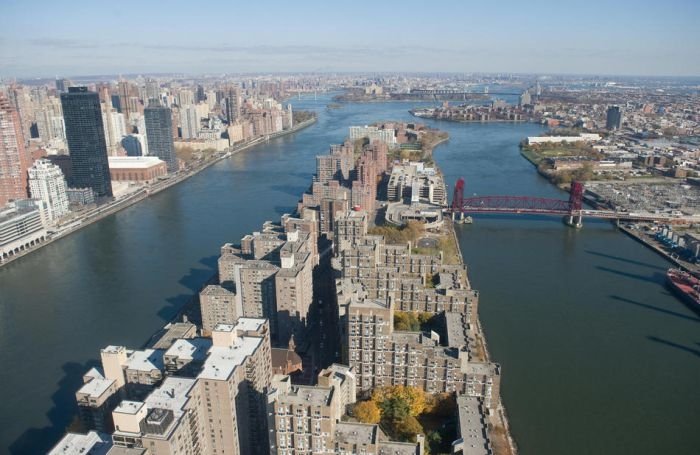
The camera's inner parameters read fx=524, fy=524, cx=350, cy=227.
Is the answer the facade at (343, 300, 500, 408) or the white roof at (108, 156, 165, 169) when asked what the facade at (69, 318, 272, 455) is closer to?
the facade at (343, 300, 500, 408)

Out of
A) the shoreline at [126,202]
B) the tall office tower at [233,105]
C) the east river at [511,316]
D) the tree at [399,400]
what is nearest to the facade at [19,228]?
the shoreline at [126,202]

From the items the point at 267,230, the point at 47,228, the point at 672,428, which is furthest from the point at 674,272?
the point at 47,228

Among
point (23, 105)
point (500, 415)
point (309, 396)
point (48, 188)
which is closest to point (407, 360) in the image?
point (500, 415)

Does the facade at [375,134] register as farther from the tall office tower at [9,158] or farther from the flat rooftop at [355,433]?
the flat rooftop at [355,433]

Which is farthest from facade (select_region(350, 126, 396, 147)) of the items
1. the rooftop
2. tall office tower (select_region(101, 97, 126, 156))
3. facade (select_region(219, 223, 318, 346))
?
the rooftop

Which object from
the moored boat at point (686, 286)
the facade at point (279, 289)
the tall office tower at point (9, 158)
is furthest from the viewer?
the tall office tower at point (9, 158)
